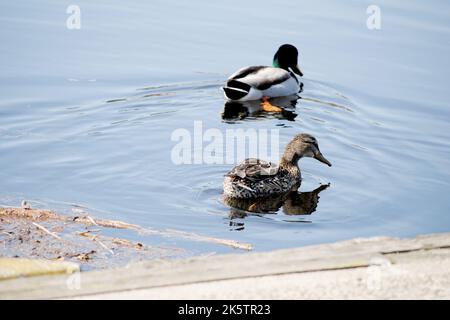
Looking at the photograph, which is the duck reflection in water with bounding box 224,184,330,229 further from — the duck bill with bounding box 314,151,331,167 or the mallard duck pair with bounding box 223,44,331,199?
the duck bill with bounding box 314,151,331,167

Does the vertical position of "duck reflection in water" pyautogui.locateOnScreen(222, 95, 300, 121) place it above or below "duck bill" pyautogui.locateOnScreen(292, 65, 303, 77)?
below

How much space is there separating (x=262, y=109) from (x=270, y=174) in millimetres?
4686

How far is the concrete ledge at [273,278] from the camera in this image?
14.3ft

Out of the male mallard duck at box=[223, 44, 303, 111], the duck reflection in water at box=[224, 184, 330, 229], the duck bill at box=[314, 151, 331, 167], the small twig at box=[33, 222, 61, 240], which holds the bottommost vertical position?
the duck reflection in water at box=[224, 184, 330, 229]

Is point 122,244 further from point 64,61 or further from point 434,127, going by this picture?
point 64,61

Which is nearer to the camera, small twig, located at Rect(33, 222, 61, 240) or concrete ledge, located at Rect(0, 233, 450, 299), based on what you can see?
concrete ledge, located at Rect(0, 233, 450, 299)

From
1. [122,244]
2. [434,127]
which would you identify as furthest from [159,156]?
[434,127]

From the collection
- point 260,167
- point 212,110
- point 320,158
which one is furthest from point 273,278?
point 212,110

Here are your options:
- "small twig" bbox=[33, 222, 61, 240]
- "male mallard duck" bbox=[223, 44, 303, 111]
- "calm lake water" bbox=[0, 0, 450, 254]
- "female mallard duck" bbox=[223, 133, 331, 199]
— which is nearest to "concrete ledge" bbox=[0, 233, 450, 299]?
"small twig" bbox=[33, 222, 61, 240]

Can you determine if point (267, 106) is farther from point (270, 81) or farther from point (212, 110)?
point (212, 110)

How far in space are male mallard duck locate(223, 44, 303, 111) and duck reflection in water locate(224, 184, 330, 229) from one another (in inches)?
185

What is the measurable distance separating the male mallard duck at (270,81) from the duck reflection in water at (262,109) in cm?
12

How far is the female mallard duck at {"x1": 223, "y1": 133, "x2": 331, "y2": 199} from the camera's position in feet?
31.0
